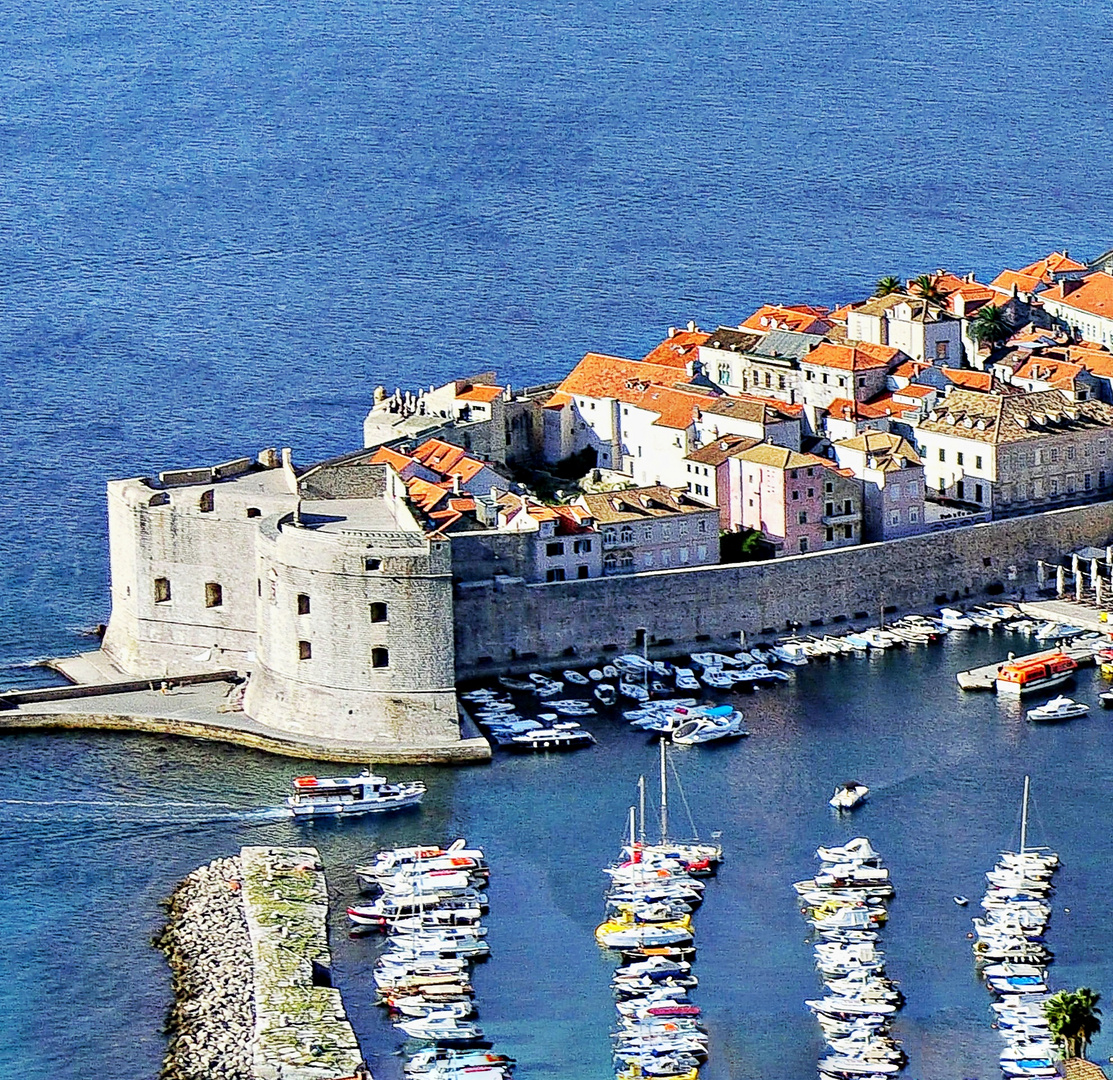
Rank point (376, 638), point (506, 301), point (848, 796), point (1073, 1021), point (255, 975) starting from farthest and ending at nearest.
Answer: point (506, 301) < point (376, 638) < point (848, 796) < point (255, 975) < point (1073, 1021)

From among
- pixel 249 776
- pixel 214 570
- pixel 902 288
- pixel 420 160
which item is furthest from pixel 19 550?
pixel 420 160

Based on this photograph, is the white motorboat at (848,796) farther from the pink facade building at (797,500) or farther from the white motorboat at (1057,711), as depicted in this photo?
the pink facade building at (797,500)

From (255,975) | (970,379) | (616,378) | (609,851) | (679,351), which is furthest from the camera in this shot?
(679,351)

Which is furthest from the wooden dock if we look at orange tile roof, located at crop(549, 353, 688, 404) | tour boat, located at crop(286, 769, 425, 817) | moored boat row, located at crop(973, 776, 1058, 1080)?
Answer: orange tile roof, located at crop(549, 353, 688, 404)

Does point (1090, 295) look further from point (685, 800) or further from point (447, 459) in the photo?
point (685, 800)

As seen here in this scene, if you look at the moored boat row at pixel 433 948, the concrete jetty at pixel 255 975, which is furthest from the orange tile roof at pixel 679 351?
the concrete jetty at pixel 255 975

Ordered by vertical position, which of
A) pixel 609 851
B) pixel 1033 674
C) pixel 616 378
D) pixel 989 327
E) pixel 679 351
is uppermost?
pixel 989 327

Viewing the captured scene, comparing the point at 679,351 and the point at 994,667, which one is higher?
the point at 679,351

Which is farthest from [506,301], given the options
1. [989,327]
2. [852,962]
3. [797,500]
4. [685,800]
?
[852,962]
